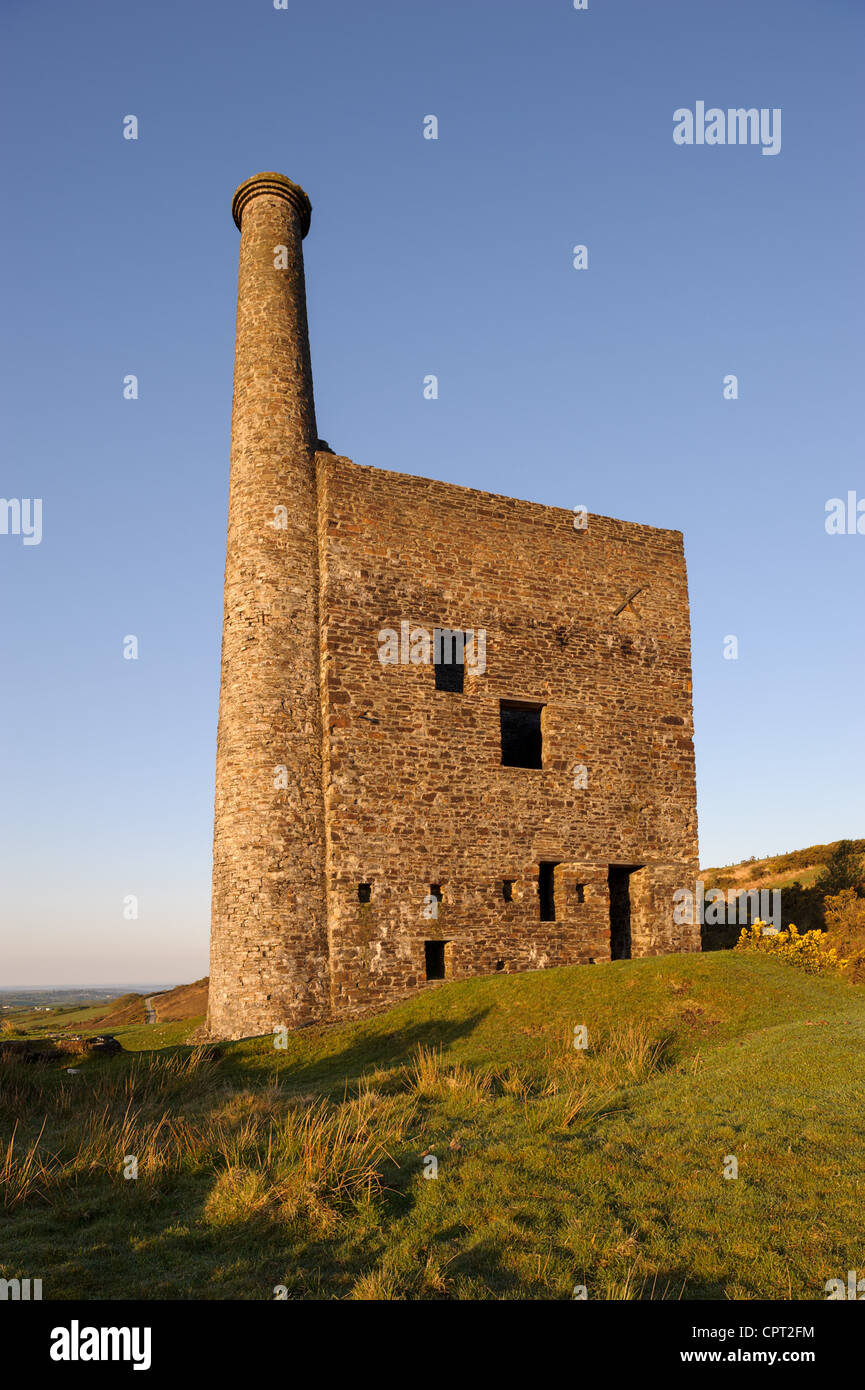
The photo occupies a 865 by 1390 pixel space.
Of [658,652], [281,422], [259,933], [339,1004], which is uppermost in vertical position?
[281,422]

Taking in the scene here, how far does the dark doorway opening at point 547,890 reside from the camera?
18266 mm

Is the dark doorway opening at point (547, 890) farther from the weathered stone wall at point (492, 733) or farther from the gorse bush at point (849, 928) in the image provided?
the gorse bush at point (849, 928)

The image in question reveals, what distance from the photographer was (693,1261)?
5535mm

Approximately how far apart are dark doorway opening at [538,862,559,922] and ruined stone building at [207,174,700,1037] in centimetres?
4

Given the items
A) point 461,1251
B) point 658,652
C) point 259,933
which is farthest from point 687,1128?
point 658,652

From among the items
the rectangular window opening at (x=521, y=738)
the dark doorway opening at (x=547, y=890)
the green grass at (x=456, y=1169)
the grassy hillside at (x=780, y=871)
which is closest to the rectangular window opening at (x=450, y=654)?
the rectangular window opening at (x=521, y=738)

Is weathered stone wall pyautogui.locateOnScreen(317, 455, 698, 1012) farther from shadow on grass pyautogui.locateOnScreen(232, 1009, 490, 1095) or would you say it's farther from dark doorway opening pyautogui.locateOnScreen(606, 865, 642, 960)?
shadow on grass pyautogui.locateOnScreen(232, 1009, 490, 1095)

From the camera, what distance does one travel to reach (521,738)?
2106 centimetres

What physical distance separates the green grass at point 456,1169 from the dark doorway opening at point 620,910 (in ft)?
22.9

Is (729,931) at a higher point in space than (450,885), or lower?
lower

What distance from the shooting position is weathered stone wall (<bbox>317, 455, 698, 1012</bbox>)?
630 inches
